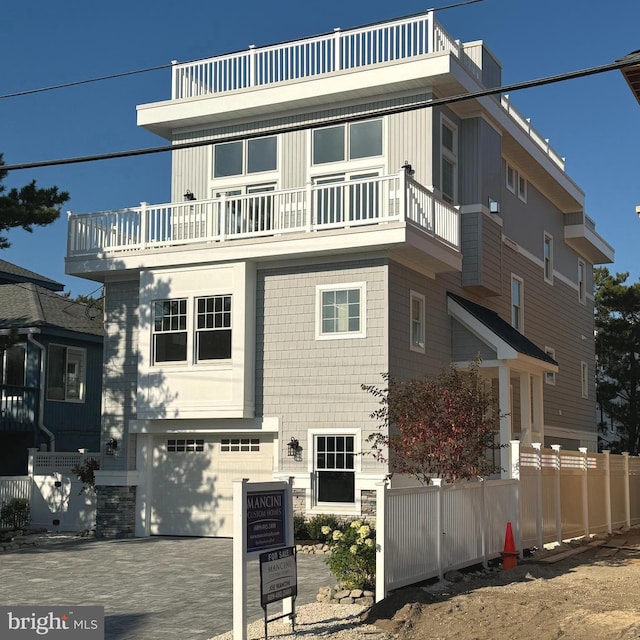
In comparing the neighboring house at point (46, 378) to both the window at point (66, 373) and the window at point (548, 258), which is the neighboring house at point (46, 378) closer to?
the window at point (66, 373)

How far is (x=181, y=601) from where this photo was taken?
1305cm

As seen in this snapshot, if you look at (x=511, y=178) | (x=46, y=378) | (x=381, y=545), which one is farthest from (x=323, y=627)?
(x=46, y=378)

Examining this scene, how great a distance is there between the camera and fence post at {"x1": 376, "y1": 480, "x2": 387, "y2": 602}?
1237 centimetres

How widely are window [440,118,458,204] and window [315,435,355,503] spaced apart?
6571 millimetres

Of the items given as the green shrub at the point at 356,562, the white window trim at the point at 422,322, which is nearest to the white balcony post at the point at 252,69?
the white window trim at the point at 422,322

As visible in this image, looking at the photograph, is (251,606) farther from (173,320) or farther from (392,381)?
(173,320)

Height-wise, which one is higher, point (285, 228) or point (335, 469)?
point (285, 228)

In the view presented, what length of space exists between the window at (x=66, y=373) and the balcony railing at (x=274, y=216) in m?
8.24

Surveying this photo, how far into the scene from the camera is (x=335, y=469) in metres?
20.4

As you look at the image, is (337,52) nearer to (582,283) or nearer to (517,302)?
(517,302)

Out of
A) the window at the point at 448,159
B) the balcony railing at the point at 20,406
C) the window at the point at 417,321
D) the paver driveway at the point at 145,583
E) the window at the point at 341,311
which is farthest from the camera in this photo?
the balcony railing at the point at 20,406

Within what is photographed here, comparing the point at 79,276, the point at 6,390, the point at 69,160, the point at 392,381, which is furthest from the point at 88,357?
the point at 69,160

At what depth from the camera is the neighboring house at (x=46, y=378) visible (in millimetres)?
29312

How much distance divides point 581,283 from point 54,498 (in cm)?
2044
